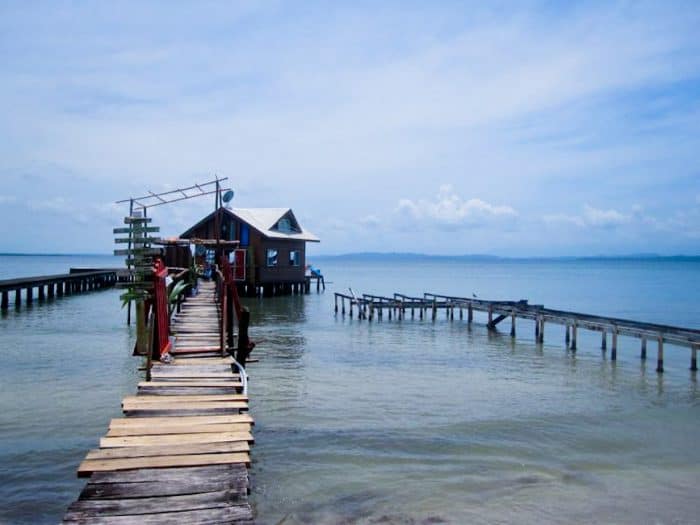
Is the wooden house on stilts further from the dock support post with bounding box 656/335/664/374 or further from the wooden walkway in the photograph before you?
the wooden walkway

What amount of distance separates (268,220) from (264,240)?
2.37 m

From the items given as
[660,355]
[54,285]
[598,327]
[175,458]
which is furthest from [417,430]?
[54,285]

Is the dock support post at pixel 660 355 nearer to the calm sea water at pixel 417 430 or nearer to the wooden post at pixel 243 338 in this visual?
the calm sea water at pixel 417 430

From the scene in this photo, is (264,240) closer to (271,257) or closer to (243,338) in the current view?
(271,257)

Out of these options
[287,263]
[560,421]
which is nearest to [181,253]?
[287,263]

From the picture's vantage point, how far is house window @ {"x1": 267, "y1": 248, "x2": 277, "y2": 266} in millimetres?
42284

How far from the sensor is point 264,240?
41.5m

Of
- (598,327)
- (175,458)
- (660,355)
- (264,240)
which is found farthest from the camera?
(264,240)

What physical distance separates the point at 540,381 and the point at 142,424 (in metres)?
12.2

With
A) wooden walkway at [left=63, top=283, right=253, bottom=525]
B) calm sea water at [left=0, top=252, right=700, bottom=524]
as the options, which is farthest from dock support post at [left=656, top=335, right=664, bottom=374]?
wooden walkway at [left=63, top=283, right=253, bottom=525]

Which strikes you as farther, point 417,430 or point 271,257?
point 271,257

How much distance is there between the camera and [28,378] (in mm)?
15625

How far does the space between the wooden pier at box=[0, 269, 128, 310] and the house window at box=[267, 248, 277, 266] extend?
557 inches

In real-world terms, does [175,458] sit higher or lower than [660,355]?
higher
